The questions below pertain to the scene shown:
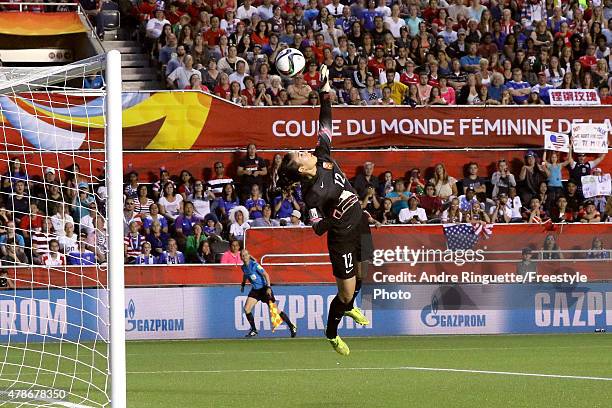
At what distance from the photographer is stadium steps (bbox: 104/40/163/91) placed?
28.0 metres

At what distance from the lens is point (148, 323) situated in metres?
23.5

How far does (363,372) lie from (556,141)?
12.9 meters

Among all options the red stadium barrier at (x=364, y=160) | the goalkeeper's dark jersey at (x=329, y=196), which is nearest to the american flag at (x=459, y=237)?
the red stadium barrier at (x=364, y=160)

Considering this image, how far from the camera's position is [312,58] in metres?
27.0

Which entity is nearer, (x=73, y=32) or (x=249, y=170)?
(x=249, y=170)

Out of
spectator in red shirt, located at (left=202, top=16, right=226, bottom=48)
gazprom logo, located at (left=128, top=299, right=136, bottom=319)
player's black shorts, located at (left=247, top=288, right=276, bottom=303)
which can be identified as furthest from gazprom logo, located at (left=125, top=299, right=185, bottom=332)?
spectator in red shirt, located at (left=202, top=16, right=226, bottom=48)

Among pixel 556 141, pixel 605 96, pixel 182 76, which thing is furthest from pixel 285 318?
pixel 605 96

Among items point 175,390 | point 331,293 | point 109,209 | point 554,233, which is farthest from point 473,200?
point 109,209

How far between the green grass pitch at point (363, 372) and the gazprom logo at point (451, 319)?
0.97 meters

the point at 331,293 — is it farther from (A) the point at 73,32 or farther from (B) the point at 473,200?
Answer: (A) the point at 73,32

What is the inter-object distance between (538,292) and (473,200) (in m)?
2.67

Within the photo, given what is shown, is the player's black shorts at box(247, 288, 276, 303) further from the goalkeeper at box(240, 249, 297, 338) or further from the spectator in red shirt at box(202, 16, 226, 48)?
the spectator in red shirt at box(202, 16, 226, 48)

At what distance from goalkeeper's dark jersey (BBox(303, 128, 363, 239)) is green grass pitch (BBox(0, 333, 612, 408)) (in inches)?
75.6

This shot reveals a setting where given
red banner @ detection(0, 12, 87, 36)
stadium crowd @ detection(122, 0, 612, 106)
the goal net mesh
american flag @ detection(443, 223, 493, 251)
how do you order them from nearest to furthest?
the goal net mesh < american flag @ detection(443, 223, 493, 251) < stadium crowd @ detection(122, 0, 612, 106) < red banner @ detection(0, 12, 87, 36)
